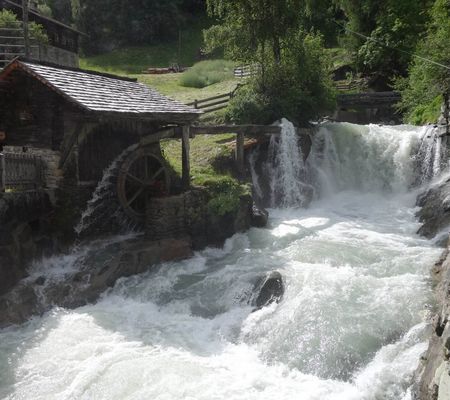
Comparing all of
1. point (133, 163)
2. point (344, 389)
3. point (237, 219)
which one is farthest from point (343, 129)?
point (344, 389)

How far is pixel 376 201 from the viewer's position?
16266mm

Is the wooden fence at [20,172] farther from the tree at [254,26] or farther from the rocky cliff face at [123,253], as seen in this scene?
the tree at [254,26]

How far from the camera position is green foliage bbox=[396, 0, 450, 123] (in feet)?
52.0

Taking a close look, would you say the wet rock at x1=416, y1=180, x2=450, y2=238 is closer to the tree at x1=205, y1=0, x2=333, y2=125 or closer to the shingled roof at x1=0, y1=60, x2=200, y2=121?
the tree at x1=205, y1=0, x2=333, y2=125

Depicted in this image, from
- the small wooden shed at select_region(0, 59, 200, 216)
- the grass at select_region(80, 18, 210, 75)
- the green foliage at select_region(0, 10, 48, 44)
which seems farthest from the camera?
the grass at select_region(80, 18, 210, 75)

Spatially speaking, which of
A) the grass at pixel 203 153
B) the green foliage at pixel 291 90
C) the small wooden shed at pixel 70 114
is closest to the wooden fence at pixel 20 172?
the small wooden shed at pixel 70 114

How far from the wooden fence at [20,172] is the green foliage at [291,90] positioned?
350 inches

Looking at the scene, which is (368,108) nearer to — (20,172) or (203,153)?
(203,153)

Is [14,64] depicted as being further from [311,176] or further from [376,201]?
[376,201]

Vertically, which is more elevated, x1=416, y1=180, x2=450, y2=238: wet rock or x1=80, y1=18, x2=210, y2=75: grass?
x1=80, y1=18, x2=210, y2=75: grass

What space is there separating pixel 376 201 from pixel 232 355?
9.98 metres

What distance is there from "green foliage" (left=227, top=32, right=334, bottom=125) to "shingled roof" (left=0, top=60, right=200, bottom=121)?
209 inches

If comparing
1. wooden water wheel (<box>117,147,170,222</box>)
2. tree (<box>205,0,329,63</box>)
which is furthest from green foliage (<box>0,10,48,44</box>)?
wooden water wheel (<box>117,147,170,222</box>)

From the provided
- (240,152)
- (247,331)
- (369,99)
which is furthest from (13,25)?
(247,331)
